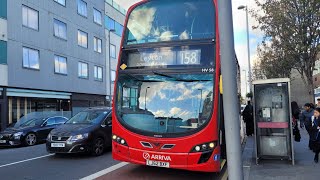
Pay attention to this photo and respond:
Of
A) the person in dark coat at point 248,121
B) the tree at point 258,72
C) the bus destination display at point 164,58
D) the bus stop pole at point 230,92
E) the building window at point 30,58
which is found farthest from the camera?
the tree at point 258,72

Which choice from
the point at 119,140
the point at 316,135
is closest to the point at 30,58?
the point at 119,140

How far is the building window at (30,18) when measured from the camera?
88.2 feet

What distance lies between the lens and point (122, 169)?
9672mm

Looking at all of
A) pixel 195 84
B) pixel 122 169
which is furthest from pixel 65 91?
pixel 195 84

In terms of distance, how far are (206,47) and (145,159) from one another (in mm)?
2751

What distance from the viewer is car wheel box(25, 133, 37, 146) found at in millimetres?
17878

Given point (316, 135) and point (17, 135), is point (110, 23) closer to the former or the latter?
point (17, 135)

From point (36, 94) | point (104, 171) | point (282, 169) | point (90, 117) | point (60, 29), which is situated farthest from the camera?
point (60, 29)

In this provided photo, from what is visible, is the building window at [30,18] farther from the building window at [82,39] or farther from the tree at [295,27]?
the tree at [295,27]

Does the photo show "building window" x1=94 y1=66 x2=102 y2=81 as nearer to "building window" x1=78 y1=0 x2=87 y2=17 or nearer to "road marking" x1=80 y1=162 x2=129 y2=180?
"building window" x1=78 y1=0 x2=87 y2=17

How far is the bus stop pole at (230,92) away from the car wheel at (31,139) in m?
15.8

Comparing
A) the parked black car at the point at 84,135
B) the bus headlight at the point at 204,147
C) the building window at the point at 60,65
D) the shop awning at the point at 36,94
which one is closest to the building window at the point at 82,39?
the building window at the point at 60,65

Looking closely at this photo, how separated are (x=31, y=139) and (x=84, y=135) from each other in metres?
7.70

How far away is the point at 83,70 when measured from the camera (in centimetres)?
3578
